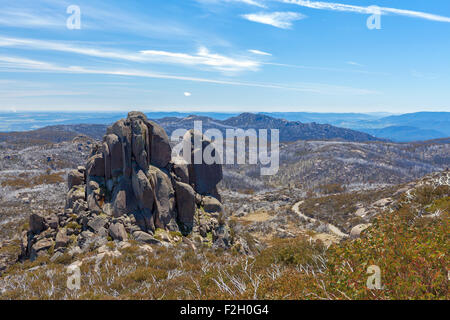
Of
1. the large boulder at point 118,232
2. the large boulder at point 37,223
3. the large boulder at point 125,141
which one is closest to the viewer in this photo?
the large boulder at point 118,232

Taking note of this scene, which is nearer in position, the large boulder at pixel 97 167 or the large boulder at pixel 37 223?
the large boulder at pixel 37 223

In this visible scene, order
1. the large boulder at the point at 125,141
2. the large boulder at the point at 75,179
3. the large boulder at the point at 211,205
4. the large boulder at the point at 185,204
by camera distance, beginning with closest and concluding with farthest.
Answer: the large boulder at the point at 125,141
the large boulder at the point at 185,204
the large boulder at the point at 75,179
the large boulder at the point at 211,205

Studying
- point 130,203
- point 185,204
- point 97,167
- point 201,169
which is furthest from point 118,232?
point 201,169

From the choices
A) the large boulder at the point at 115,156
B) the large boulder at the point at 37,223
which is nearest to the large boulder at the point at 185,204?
the large boulder at the point at 115,156

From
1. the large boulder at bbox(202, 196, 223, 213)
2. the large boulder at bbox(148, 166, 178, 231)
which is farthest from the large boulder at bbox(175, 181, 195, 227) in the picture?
the large boulder at bbox(202, 196, 223, 213)

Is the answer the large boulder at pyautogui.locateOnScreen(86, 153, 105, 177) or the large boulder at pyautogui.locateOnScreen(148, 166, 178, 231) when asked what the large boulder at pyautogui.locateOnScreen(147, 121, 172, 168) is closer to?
the large boulder at pyautogui.locateOnScreen(148, 166, 178, 231)

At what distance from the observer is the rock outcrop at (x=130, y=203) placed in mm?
21272

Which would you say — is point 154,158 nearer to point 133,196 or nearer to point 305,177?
point 133,196

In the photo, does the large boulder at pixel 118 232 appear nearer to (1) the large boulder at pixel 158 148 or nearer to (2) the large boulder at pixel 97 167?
(2) the large boulder at pixel 97 167

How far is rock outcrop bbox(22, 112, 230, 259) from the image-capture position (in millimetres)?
21272
